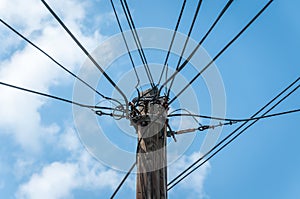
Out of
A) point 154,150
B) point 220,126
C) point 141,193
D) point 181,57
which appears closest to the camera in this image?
point 141,193

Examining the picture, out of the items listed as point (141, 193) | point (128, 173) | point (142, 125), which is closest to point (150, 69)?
point (142, 125)

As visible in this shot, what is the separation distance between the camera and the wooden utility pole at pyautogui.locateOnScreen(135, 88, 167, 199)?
2.73m

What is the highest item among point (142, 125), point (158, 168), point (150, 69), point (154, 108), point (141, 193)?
point (150, 69)

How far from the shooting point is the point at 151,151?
287cm

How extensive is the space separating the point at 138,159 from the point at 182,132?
2.38 feet

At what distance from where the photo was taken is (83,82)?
354cm

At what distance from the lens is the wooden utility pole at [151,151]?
108 inches

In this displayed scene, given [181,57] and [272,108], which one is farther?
[272,108]

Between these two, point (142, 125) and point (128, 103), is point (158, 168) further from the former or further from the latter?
point (128, 103)

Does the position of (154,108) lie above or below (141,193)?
above

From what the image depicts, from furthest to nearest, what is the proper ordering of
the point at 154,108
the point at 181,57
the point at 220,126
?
the point at 220,126 < the point at 181,57 < the point at 154,108

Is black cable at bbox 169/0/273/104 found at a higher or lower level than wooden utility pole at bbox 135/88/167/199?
higher

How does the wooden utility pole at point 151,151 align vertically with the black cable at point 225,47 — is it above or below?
below

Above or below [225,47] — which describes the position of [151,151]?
below
